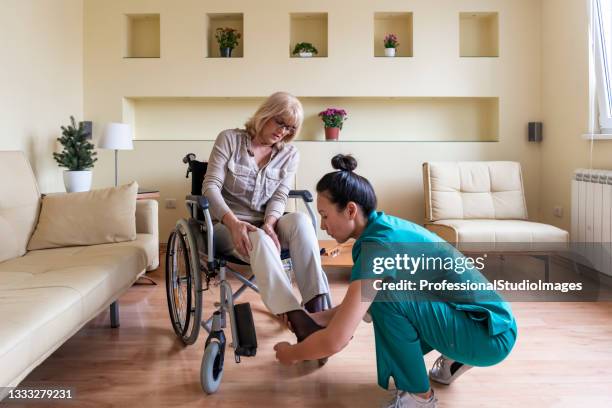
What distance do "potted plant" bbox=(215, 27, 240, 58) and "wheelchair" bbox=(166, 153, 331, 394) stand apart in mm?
2071

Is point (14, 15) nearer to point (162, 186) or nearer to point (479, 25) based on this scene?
point (162, 186)

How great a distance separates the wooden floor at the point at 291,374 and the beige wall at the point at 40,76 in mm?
1698

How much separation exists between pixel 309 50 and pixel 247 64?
54cm

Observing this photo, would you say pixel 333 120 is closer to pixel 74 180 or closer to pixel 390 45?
pixel 390 45

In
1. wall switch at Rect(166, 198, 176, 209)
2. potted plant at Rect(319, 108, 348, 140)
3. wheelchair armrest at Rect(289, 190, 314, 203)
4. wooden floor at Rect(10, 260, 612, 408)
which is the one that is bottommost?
wooden floor at Rect(10, 260, 612, 408)

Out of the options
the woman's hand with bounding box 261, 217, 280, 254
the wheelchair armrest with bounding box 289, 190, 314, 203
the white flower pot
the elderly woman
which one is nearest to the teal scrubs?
the elderly woman

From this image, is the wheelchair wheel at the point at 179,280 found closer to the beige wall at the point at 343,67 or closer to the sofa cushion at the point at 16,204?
the sofa cushion at the point at 16,204

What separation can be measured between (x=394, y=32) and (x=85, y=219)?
3.15 m

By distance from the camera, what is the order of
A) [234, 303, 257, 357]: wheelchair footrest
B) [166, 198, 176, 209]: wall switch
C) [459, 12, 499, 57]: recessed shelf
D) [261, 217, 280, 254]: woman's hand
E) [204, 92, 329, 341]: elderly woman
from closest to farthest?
[234, 303, 257, 357]: wheelchair footrest
[204, 92, 329, 341]: elderly woman
[261, 217, 280, 254]: woman's hand
[166, 198, 176, 209]: wall switch
[459, 12, 499, 57]: recessed shelf

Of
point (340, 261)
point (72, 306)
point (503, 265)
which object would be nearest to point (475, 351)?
point (72, 306)

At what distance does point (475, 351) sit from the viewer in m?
1.41

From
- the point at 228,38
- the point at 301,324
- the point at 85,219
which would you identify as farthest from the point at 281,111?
the point at 228,38

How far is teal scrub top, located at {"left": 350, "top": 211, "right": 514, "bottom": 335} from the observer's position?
131 centimetres

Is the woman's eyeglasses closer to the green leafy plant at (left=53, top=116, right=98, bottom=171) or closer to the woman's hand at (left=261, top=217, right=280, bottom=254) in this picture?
the woman's hand at (left=261, top=217, right=280, bottom=254)
